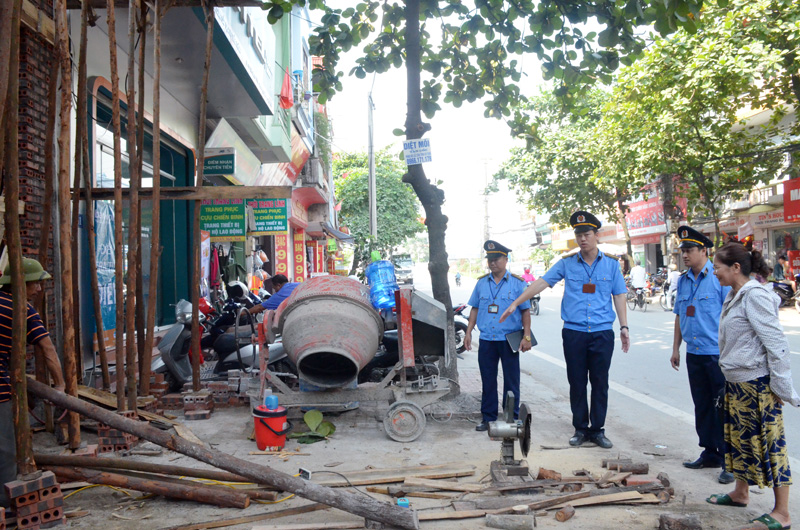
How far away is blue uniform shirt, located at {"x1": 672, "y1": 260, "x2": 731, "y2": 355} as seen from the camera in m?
4.67

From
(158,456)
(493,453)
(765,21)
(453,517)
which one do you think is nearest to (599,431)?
(493,453)

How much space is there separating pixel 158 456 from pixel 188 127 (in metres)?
8.15

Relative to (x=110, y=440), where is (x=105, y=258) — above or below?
above

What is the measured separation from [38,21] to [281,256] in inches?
589

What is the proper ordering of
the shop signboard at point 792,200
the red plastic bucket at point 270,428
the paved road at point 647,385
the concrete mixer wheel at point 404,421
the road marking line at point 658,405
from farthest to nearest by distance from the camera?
the shop signboard at point 792,200
the road marking line at point 658,405
the paved road at point 647,385
the concrete mixer wheel at point 404,421
the red plastic bucket at point 270,428

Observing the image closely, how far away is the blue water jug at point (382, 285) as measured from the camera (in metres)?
5.88

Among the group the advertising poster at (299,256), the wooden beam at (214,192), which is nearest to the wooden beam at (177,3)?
the wooden beam at (214,192)

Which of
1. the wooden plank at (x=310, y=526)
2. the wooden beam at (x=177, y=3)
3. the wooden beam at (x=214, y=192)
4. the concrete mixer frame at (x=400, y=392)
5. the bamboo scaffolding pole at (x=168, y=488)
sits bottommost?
the wooden plank at (x=310, y=526)

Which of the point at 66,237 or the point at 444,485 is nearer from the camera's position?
the point at 444,485

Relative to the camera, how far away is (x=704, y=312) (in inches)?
186

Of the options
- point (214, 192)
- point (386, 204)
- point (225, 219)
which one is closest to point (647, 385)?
point (214, 192)

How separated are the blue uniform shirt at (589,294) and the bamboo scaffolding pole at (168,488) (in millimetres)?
3053

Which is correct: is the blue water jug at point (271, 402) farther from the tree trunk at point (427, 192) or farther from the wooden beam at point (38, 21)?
the wooden beam at point (38, 21)

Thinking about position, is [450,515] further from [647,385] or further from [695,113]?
[695,113]
